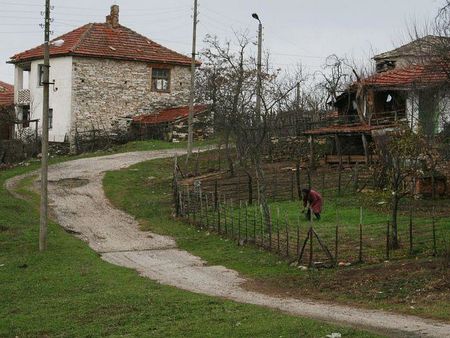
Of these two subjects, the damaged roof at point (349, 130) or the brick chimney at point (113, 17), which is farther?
the brick chimney at point (113, 17)

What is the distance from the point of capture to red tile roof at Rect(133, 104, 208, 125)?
47.9 meters

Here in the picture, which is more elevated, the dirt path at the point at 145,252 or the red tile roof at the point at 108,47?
the red tile roof at the point at 108,47

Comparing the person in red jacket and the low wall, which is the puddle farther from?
the person in red jacket

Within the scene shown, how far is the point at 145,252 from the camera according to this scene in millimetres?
23109

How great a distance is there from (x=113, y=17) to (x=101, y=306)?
39.1 meters

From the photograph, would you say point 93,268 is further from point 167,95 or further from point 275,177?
point 167,95

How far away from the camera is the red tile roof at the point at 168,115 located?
47.9 meters

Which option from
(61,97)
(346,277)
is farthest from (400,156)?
(61,97)

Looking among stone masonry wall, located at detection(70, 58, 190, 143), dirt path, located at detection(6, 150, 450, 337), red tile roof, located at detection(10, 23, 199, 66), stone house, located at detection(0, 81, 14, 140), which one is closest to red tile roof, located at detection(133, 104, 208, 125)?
stone masonry wall, located at detection(70, 58, 190, 143)

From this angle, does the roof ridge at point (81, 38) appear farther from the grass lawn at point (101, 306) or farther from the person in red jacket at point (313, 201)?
the person in red jacket at point (313, 201)

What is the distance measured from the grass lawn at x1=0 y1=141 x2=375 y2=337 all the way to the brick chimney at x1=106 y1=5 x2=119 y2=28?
101 feet

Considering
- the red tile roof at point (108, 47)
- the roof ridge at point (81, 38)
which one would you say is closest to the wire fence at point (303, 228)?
the roof ridge at point (81, 38)

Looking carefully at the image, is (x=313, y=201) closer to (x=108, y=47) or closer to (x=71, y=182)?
(x=71, y=182)

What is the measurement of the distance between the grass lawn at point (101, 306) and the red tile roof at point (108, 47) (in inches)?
1043
